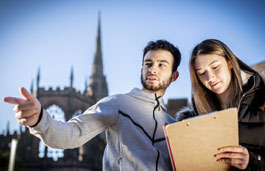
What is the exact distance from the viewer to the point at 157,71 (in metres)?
2.16

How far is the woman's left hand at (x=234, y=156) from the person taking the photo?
1.41 metres

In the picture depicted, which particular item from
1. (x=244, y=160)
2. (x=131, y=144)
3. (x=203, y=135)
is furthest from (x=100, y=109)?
(x=244, y=160)

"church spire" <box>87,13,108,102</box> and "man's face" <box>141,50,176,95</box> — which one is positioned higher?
"church spire" <box>87,13,108,102</box>

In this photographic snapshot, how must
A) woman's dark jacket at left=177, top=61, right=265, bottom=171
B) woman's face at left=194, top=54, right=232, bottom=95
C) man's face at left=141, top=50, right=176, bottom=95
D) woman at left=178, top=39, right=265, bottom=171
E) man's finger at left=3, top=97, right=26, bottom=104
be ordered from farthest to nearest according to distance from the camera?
man's face at left=141, top=50, right=176, bottom=95 < woman's face at left=194, top=54, right=232, bottom=95 < woman's dark jacket at left=177, top=61, right=265, bottom=171 < woman at left=178, top=39, right=265, bottom=171 < man's finger at left=3, top=97, right=26, bottom=104

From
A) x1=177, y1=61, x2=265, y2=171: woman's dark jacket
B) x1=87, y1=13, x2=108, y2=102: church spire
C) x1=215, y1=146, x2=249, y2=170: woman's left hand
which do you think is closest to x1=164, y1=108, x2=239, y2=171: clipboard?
x1=215, y1=146, x2=249, y2=170: woman's left hand

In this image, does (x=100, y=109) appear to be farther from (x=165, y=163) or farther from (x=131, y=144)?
(x=165, y=163)

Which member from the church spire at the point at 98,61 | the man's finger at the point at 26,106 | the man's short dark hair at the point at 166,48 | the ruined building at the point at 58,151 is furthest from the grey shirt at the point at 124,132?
the church spire at the point at 98,61

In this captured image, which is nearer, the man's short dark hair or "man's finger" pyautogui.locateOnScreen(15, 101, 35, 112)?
"man's finger" pyautogui.locateOnScreen(15, 101, 35, 112)

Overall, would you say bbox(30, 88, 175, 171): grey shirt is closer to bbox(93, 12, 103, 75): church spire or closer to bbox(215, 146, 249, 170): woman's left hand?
bbox(215, 146, 249, 170): woman's left hand

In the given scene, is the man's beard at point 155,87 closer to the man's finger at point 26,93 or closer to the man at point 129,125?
the man at point 129,125

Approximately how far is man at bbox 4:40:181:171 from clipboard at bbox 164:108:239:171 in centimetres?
37

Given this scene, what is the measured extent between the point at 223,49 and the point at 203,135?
3.16ft

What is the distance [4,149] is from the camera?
2397 cm

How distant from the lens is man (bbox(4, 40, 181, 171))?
1.52 meters
